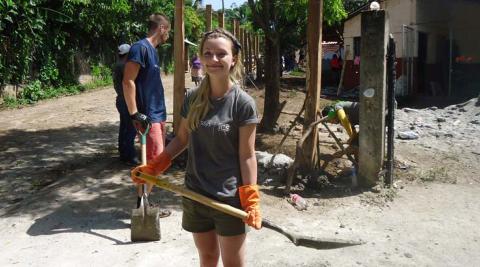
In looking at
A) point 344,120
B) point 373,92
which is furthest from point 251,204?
point 344,120

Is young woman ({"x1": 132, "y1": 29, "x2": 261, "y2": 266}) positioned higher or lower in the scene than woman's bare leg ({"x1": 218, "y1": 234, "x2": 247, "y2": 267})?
higher

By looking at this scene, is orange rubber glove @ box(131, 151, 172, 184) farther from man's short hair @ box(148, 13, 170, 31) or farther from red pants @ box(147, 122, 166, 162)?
man's short hair @ box(148, 13, 170, 31)

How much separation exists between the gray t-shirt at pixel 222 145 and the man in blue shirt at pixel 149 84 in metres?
1.99

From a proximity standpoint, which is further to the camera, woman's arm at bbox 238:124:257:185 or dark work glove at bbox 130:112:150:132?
dark work glove at bbox 130:112:150:132

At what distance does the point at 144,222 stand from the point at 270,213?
142 centimetres

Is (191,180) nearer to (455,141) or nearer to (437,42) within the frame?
(455,141)

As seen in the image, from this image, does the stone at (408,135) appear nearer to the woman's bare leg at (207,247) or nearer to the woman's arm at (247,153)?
the woman's bare leg at (207,247)

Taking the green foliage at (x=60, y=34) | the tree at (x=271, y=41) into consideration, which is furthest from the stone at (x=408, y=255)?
the green foliage at (x=60, y=34)

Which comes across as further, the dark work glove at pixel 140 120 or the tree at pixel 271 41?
the tree at pixel 271 41

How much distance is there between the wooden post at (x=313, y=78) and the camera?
6.25 metres

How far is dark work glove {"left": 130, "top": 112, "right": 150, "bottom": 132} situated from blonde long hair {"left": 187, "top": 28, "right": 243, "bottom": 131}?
187 centimetres

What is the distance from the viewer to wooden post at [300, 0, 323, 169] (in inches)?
246

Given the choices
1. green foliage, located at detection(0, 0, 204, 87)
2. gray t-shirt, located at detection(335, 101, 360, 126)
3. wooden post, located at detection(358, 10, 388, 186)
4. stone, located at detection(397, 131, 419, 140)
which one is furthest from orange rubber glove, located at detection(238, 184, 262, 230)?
green foliage, located at detection(0, 0, 204, 87)

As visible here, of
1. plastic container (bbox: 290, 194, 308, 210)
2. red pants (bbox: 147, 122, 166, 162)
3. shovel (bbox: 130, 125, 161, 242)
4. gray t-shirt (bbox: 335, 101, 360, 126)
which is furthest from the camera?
gray t-shirt (bbox: 335, 101, 360, 126)
